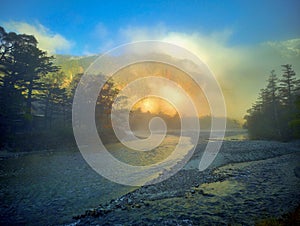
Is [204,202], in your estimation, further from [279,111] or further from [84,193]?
[279,111]

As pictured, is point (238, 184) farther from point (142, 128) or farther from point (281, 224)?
point (142, 128)

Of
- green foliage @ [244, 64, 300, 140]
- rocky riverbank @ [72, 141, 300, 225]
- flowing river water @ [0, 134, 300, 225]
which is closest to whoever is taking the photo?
rocky riverbank @ [72, 141, 300, 225]

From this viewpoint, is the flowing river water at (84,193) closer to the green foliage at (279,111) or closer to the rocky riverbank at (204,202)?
the rocky riverbank at (204,202)

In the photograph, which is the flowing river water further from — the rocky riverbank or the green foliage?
the green foliage

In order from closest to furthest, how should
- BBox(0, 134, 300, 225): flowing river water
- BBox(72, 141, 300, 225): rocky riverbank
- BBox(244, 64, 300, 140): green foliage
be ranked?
BBox(72, 141, 300, 225): rocky riverbank → BBox(0, 134, 300, 225): flowing river water → BBox(244, 64, 300, 140): green foliage

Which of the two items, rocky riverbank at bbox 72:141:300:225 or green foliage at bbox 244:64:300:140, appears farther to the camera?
A: green foliage at bbox 244:64:300:140

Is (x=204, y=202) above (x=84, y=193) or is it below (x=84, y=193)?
above

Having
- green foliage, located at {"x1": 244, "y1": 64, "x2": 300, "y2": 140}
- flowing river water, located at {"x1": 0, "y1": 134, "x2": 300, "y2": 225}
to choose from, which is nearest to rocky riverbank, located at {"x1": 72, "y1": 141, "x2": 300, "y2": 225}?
flowing river water, located at {"x1": 0, "y1": 134, "x2": 300, "y2": 225}

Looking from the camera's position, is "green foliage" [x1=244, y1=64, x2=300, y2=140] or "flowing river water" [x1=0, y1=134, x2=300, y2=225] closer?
"flowing river water" [x1=0, y1=134, x2=300, y2=225]

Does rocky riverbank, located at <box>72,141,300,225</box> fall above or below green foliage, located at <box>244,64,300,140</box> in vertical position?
below

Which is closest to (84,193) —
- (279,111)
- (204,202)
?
(204,202)

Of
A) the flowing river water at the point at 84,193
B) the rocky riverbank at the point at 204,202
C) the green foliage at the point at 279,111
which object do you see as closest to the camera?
the rocky riverbank at the point at 204,202

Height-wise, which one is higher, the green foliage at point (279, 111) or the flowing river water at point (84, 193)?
the green foliage at point (279, 111)

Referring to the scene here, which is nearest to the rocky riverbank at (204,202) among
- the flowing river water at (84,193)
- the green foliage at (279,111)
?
the flowing river water at (84,193)
